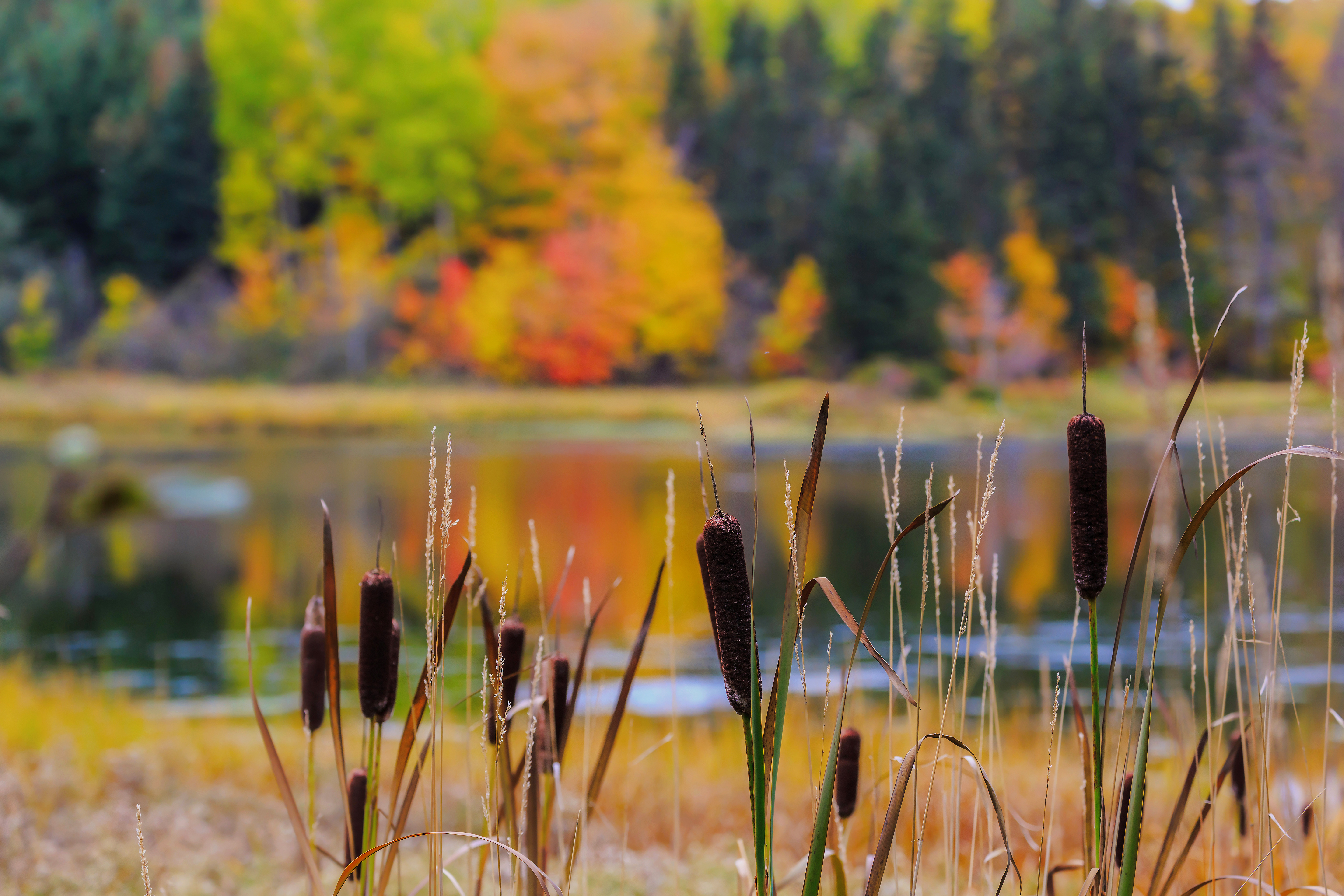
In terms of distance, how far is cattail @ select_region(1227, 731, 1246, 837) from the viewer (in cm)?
154

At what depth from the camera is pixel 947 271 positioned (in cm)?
3112

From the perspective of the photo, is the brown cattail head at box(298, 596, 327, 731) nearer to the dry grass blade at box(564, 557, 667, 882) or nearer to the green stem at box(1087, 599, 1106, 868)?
the dry grass blade at box(564, 557, 667, 882)

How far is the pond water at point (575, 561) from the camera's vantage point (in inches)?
243

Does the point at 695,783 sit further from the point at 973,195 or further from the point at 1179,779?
the point at 973,195

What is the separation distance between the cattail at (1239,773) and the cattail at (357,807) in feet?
3.62

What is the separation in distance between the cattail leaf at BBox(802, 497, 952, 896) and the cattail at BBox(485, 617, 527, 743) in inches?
14.7

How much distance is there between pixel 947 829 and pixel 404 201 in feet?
111

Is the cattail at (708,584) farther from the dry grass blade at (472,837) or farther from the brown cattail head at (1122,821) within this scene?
the brown cattail head at (1122,821)

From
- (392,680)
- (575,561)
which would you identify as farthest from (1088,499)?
(575,561)

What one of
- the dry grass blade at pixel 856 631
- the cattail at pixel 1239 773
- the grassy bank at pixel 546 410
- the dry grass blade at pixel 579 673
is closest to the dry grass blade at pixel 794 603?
the dry grass blade at pixel 856 631

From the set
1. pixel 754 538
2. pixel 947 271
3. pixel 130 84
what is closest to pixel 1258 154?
pixel 947 271

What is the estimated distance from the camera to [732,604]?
2.75 ft

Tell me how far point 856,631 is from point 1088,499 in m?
0.23

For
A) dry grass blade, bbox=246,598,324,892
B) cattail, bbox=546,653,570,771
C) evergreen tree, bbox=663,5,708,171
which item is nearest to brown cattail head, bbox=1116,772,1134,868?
cattail, bbox=546,653,570,771
